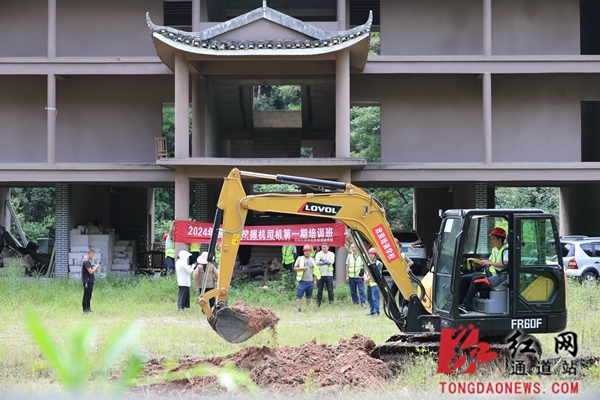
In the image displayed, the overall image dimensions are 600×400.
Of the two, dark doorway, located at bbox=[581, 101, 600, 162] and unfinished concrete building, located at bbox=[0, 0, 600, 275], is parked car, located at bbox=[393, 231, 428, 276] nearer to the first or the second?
unfinished concrete building, located at bbox=[0, 0, 600, 275]

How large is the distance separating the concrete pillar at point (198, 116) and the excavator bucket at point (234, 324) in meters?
11.9

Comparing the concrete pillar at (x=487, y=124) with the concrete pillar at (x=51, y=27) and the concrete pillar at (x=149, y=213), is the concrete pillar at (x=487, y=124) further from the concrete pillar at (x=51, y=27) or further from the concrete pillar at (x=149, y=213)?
the concrete pillar at (x=149, y=213)

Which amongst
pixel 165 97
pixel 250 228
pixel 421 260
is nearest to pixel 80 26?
pixel 165 97

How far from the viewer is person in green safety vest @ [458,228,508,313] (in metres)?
8.66

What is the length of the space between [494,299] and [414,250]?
14.2 m

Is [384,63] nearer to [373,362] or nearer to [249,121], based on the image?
[249,121]

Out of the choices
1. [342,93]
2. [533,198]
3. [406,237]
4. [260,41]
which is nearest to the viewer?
[260,41]

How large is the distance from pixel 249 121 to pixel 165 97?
4539 millimetres

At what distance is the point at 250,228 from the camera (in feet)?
58.5

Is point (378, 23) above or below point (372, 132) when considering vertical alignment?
above

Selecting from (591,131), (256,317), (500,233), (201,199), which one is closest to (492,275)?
(500,233)

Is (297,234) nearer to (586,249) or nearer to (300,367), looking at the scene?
(586,249)

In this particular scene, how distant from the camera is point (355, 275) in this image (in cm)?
1586

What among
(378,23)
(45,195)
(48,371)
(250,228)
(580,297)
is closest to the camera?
(48,371)
